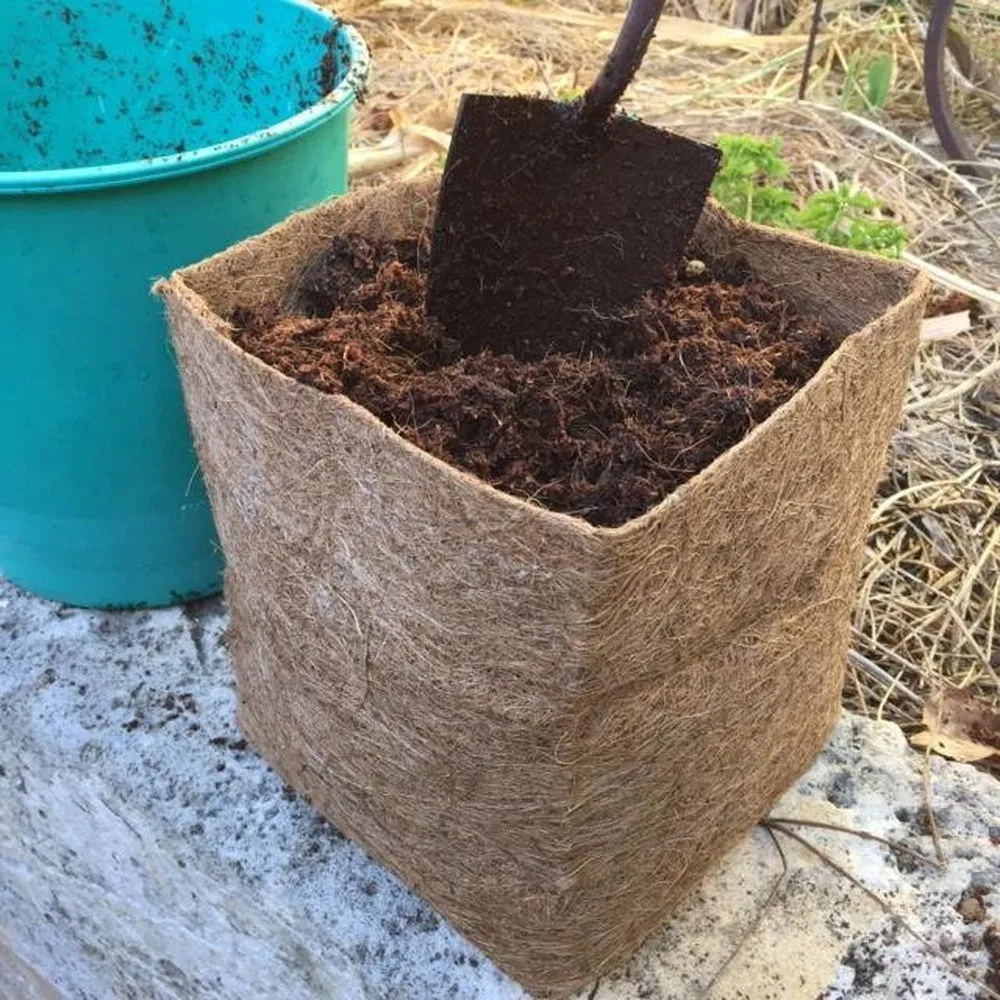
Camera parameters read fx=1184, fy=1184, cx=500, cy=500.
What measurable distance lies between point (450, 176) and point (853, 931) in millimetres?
855

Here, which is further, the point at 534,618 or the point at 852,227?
the point at 852,227

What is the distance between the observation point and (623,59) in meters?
1.03

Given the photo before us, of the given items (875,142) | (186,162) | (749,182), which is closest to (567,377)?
(186,162)

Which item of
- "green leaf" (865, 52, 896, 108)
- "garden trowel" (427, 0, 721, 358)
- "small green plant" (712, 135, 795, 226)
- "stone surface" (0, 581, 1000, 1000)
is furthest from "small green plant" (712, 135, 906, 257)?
"green leaf" (865, 52, 896, 108)

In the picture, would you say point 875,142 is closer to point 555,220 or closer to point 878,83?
point 878,83

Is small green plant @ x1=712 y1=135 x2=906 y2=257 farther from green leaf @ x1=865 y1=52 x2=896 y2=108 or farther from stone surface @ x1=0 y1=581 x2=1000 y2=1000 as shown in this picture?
green leaf @ x1=865 y1=52 x2=896 y2=108

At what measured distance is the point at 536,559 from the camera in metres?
0.81

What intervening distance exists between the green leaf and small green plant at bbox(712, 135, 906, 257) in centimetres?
110

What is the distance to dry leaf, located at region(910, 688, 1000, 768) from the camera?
1.47 metres

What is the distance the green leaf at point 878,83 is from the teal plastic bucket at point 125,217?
1974mm

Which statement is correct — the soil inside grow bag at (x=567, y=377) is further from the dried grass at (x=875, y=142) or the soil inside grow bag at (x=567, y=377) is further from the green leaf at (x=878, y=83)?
the green leaf at (x=878, y=83)

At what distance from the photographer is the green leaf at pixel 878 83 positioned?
9.65 ft

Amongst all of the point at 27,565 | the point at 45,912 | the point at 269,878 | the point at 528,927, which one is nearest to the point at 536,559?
the point at 528,927

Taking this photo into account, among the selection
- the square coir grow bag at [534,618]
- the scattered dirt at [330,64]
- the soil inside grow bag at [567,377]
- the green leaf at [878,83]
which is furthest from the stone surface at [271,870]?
the green leaf at [878,83]
